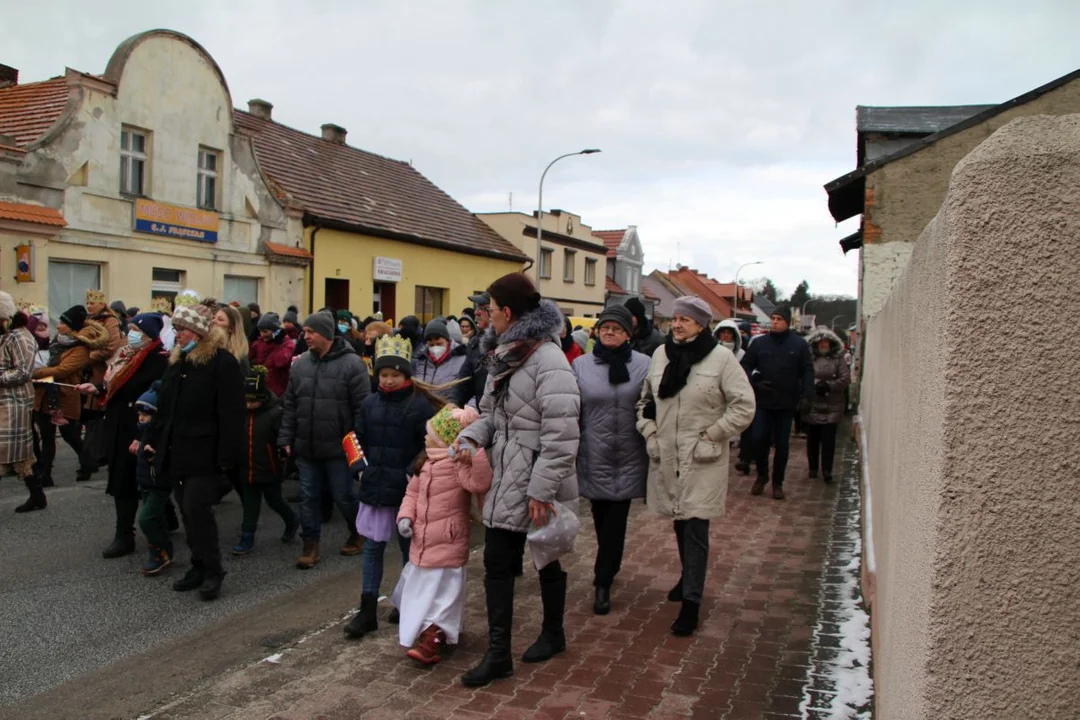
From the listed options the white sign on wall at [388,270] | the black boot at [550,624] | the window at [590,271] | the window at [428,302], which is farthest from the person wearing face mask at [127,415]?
the window at [590,271]

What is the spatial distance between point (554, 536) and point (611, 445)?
121 centimetres

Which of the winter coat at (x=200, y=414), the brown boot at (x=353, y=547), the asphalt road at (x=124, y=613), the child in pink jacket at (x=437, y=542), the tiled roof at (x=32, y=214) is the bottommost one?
the asphalt road at (x=124, y=613)

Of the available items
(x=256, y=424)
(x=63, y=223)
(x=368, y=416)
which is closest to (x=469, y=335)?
(x=256, y=424)

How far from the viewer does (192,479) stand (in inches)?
228

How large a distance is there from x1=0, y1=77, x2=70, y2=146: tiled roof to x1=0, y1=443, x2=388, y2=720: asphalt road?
11413 millimetres

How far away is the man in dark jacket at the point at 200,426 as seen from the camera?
5.78 meters

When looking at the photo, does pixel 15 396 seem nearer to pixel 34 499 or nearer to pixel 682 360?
pixel 34 499

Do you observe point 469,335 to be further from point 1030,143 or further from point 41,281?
point 41,281

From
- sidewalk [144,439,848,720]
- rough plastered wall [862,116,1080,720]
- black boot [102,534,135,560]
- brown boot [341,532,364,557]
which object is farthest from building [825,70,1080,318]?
rough plastered wall [862,116,1080,720]

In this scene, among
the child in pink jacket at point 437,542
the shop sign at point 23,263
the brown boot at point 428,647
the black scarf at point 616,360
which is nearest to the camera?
the brown boot at point 428,647

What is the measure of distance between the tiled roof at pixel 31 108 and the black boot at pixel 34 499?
404 inches

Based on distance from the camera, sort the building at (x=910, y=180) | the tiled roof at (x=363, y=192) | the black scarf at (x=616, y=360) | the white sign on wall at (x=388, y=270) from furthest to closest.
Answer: the white sign on wall at (x=388, y=270)
the tiled roof at (x=363, y=192)
the building at (x=910, y=180)
the black scarf at (x=616, y=360)

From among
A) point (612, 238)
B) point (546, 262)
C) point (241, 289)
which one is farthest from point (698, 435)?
point (612, 238)

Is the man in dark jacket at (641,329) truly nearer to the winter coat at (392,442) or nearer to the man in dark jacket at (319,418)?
the man in dark jacket at (319,418)
